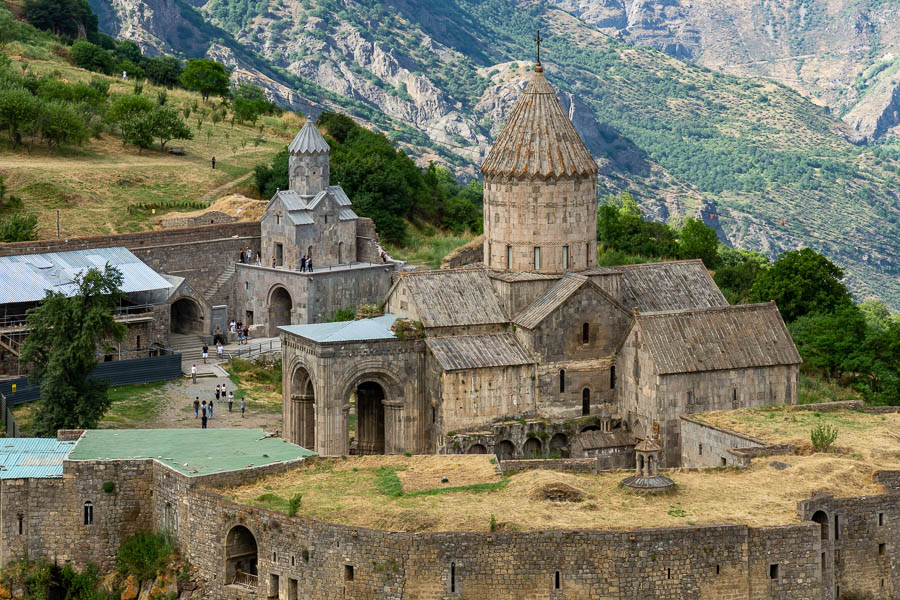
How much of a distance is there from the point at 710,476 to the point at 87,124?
5282 centimetres

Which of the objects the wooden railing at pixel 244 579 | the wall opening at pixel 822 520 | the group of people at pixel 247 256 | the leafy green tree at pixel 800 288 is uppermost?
the group of people at pixel 247 256

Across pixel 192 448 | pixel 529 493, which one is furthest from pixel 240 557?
pixel 529 493

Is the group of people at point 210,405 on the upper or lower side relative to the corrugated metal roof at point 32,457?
upper

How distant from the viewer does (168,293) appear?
66.2 meters

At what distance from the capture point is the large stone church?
52.0m

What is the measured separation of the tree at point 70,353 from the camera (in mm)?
51969

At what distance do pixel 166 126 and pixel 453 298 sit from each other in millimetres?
38929

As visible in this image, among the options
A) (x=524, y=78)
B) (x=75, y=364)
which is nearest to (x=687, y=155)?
(x=524, y=78)

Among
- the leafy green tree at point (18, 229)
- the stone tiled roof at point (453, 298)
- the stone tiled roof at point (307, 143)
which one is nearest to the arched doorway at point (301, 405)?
the stone tiled roof at point (453, 298)

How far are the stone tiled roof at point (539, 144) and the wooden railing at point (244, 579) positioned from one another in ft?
62.2

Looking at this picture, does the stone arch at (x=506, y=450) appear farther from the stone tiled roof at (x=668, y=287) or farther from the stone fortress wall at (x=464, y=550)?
the stone fortress wall at (x=464, y=550)

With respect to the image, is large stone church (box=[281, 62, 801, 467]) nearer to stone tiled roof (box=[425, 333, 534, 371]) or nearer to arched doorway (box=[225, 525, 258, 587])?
stone tiled roof (box=[425, 333, 534, 371])

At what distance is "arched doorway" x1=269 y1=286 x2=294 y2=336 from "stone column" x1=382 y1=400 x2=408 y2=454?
19.2 metres

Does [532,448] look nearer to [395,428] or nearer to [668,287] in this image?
[395,428]
